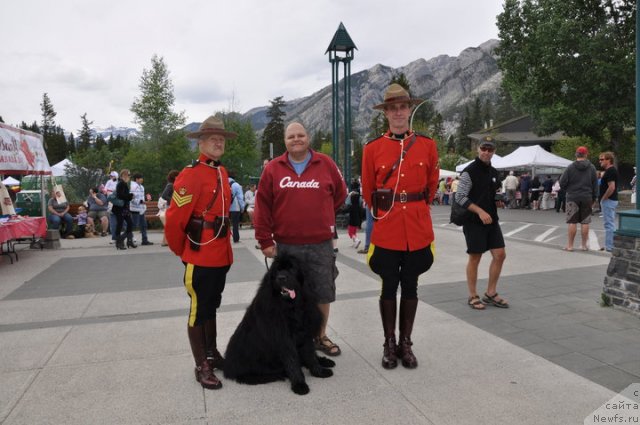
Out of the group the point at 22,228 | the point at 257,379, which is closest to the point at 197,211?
the point at 257,379

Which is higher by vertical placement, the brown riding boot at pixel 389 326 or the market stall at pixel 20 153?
the market stall at pixel 20 153

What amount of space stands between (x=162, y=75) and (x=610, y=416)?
57.1 metres

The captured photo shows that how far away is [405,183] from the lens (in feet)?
12.1

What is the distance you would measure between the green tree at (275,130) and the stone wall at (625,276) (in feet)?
253

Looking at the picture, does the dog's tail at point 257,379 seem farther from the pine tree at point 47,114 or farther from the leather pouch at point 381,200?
the pine tree at point 47,114

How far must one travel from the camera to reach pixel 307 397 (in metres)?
3.21

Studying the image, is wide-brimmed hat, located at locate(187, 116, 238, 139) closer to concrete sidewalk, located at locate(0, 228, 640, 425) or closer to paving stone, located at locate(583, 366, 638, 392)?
concrete sidewalk, located at locate(0, 228, 640, 425)

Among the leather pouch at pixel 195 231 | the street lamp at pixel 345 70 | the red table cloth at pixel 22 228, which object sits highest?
the street lamp at pixel 345 70

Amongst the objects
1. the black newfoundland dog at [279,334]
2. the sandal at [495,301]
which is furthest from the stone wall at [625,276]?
the black newfoundland dog at [279,334]

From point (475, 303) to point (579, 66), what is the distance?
2431 centimetres

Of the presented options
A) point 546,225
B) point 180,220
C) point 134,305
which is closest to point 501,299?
point 180,220

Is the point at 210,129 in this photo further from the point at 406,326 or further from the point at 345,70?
the point at 345,70

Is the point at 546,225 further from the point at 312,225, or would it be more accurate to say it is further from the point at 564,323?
the point at 312,225

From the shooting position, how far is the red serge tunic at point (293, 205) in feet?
11.9
